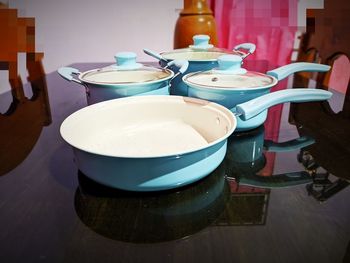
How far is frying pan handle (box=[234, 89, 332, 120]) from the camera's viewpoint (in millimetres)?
458

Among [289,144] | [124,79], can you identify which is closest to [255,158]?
[289,144]

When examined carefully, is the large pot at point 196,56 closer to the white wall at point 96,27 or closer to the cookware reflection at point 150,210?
the cookware reflection at point 150,210

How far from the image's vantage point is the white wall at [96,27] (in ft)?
5.62

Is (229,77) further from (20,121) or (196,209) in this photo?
(20,121)

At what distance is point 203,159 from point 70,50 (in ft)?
5.68

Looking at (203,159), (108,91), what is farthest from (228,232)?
(108,91)

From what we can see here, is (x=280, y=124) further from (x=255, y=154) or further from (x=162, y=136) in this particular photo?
(x=162, y=136)

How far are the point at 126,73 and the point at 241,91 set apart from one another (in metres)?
0.27

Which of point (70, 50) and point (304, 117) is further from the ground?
point (70, 50)

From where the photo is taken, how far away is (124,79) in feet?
2.03

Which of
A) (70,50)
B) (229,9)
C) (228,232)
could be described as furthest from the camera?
(70,50)

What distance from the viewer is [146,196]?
367mm

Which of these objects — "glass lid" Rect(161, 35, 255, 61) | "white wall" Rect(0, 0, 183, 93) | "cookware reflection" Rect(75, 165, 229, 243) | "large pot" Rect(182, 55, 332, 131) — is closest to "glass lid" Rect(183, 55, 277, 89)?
"large pot" Rect(182, 55, 332, 131)

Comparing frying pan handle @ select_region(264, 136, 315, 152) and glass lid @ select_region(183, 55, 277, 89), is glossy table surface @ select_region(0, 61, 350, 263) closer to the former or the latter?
frying pan handle @ select_region(264, 136, 315, 152)
